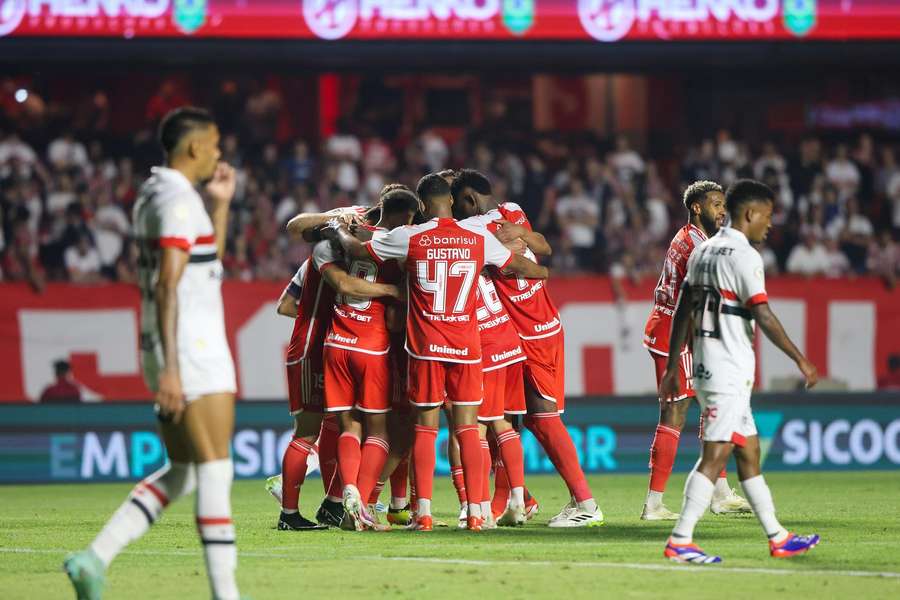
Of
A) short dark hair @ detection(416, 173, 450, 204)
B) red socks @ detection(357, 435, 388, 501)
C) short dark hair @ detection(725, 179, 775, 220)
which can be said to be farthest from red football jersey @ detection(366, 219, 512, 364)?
Answer: short dark hair @ detection(725, 179, 775, 220)

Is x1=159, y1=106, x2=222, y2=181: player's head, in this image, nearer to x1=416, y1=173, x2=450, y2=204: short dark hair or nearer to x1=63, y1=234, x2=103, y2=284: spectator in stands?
x1=416, y1=173, x2=450, y2=204: short dark hair

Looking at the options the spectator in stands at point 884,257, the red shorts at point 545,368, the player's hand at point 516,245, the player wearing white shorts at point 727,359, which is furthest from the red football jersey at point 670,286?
the spectator in stands at point 884,257

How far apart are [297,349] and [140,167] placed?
1157cm

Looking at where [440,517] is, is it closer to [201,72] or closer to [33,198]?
[33,198]

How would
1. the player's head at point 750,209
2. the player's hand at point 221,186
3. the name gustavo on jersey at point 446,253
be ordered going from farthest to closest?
the name gustavo on jersey at point 446,253 → the player's head at point 750,209 → the player's hand at point 221,186

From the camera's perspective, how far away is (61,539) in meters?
9.77

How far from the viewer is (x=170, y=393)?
6383 mm

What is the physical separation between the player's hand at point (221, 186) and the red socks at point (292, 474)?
10.6 feet

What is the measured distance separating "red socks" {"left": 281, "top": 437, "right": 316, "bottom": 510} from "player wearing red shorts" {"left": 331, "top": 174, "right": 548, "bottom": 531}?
806 mm

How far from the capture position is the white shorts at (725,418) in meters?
7.93

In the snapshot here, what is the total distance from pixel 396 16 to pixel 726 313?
11.8 meters

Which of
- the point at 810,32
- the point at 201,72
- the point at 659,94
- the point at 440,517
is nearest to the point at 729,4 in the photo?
the point at 810,32

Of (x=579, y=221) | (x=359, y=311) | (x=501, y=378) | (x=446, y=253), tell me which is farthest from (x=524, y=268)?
(x=579, y=221)

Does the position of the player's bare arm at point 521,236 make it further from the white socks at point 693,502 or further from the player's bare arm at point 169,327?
the player's bare arm at point 169,327
